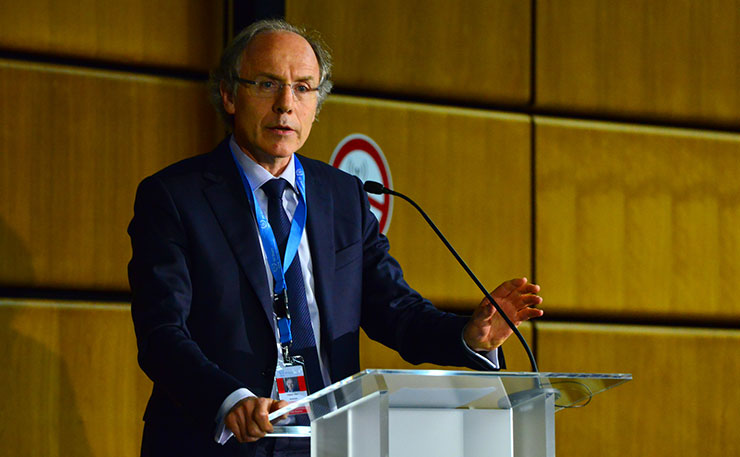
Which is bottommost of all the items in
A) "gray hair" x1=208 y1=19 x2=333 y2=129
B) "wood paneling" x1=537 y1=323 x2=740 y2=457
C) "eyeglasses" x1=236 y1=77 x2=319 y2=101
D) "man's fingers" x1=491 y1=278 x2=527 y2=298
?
"wood paneling" x1=537 y1=323 x2=740 y2=457

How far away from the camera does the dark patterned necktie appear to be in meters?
1.97

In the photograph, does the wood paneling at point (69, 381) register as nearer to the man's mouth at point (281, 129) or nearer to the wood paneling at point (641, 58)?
the man's mouth at point (281, 129)

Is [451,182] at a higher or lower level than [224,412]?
higher

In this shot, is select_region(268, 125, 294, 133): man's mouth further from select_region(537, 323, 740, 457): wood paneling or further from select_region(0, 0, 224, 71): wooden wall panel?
select_region(537, 323, 740, 457): wood paneling

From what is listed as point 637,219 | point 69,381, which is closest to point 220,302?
point 69,381

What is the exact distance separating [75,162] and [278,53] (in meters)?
1.01

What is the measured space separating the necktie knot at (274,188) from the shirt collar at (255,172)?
1 centimetres

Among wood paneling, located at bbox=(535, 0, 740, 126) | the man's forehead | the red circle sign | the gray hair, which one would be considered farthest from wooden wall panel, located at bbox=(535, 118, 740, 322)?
the man's forehead

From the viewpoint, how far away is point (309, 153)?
323 centimetres

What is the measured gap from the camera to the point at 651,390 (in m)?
3.71

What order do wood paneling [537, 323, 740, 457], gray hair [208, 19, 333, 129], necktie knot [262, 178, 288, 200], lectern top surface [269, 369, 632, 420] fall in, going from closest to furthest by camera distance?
lectern top surface [269, 369, 632, 420], necktie knot [262, 178, 288, 200], gray hair [208, 19, 333, 129], wood paneling [537, 323, 740, 457]

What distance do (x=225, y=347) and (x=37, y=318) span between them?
3.68ft

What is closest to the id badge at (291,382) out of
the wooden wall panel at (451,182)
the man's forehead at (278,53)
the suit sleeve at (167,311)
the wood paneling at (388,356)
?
the suit sleeve at (167,311)

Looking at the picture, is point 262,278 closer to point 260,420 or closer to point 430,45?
point 260,420
